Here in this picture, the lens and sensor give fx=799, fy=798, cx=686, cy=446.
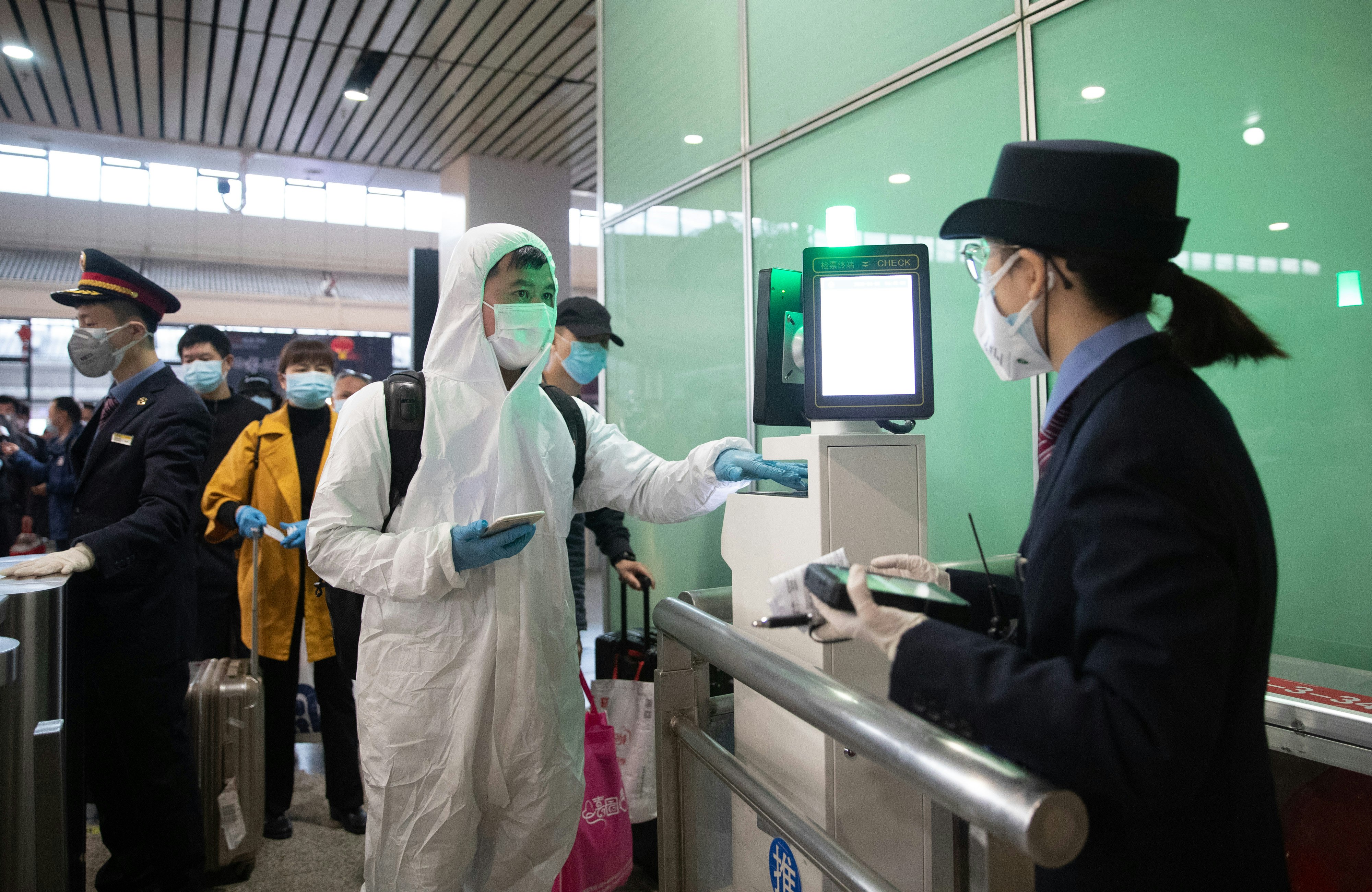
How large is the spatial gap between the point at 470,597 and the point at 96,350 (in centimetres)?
162

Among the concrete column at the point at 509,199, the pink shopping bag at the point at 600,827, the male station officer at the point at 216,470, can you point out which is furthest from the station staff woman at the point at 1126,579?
the concrete column at the point at 509,199

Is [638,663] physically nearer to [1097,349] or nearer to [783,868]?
[783,868]

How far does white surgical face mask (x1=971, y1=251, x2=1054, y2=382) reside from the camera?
3.17 feet

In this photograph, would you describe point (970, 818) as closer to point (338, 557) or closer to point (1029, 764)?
point (1029, 764)

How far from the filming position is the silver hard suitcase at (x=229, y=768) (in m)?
2.58

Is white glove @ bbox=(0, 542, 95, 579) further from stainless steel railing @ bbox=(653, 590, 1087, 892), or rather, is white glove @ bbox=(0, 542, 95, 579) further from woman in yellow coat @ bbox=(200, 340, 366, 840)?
stainless steel railing @ bbox=(653, 590, 1087, 892)

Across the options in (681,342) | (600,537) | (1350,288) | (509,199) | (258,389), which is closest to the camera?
(1350,288)

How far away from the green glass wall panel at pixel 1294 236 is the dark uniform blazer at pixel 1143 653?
0.89 metres

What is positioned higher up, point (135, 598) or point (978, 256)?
point (978, 256)

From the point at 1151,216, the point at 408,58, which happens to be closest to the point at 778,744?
the point at 1151,216

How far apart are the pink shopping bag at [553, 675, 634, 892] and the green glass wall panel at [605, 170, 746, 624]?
31.4 inches

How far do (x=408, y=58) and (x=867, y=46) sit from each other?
4.29 m

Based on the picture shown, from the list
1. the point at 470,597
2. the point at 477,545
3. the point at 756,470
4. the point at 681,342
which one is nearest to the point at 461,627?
the point at 470,597

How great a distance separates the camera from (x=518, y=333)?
182cm
